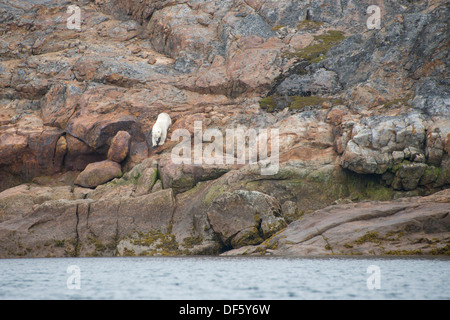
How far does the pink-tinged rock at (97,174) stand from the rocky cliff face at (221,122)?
0.13m

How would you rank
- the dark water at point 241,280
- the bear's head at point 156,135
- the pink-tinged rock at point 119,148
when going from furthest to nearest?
the bear's head at point 156,135
the pink-tinged rock at point 119,148
the dark water at point 241,280

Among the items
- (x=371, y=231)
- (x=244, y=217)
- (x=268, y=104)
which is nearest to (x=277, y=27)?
(x=268, y=104)

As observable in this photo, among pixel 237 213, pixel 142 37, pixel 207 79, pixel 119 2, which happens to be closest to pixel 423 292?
pixel 237 213

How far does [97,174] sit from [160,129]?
7.08 metres

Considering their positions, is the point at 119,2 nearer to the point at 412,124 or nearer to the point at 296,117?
the point at 296,117

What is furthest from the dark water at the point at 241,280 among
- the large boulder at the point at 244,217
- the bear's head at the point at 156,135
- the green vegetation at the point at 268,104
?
the green vegetation at the point at 268,104

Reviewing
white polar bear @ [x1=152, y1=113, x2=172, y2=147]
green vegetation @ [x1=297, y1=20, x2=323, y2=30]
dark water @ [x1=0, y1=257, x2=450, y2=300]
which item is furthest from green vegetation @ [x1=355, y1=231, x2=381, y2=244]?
green vegetation @ [x1=297, y1=20, x2=323, y2=30]

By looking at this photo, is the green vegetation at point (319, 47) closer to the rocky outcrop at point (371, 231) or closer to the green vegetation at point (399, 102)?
the green vegetation at point (399, 102)

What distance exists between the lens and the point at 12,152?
45406 millimetres

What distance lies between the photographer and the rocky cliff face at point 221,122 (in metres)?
34.0

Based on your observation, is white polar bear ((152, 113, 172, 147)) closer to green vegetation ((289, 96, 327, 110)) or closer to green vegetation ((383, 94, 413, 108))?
green vegetation ((289, 96, 327, 110))

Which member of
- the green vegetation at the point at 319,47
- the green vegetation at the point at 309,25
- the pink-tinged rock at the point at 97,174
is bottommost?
the pink-tinged rock at the point at 97,174

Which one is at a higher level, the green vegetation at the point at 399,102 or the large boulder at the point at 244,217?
the green vegetation at the point at 399,102

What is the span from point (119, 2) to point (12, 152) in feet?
98.5
